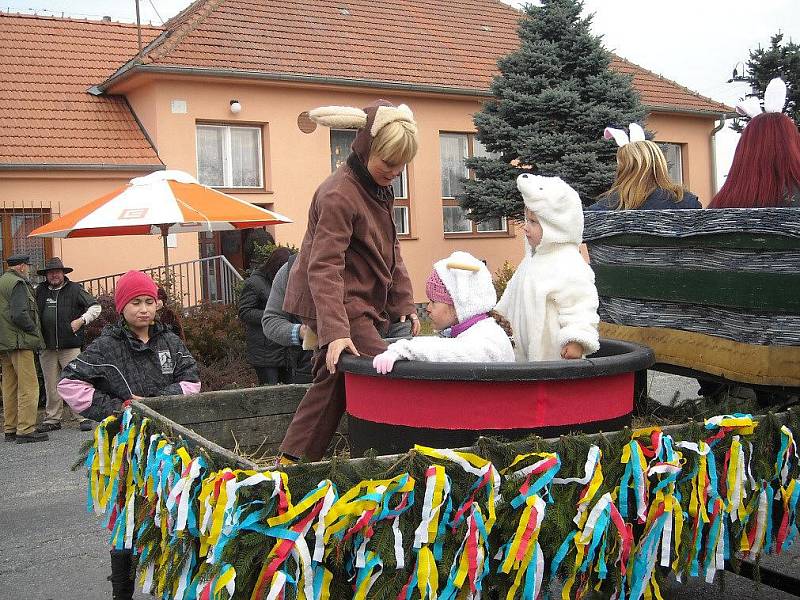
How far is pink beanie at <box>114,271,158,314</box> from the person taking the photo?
14.0 ft

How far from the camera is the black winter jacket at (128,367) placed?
4.09 meters

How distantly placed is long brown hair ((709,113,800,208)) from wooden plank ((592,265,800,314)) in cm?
36

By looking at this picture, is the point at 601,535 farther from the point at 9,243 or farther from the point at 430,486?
the point at 9,243

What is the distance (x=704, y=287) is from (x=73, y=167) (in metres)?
13.2

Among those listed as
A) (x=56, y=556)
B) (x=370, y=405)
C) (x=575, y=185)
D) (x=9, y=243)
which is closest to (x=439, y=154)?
(x=575, y=185)

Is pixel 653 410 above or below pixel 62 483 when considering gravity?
above

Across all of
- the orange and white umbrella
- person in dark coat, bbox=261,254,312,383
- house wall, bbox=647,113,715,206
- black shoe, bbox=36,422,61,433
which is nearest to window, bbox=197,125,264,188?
the orange and white umbrella

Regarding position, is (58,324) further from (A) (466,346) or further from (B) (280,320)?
(A) (466,346)

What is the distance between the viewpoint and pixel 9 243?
14.6 meters

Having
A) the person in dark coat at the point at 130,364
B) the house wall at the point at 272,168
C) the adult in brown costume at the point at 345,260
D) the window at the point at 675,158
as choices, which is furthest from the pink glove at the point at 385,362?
the window at the point at 675,158

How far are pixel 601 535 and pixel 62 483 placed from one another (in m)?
5.61

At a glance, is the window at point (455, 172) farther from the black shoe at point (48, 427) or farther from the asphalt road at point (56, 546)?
the asphalt road at point (56, 546)

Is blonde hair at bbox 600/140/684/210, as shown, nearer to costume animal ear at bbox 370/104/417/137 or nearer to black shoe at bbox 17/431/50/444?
costume animal ear at bbox 370/104/417/137

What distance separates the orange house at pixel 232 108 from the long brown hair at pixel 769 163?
1306 centimetres
